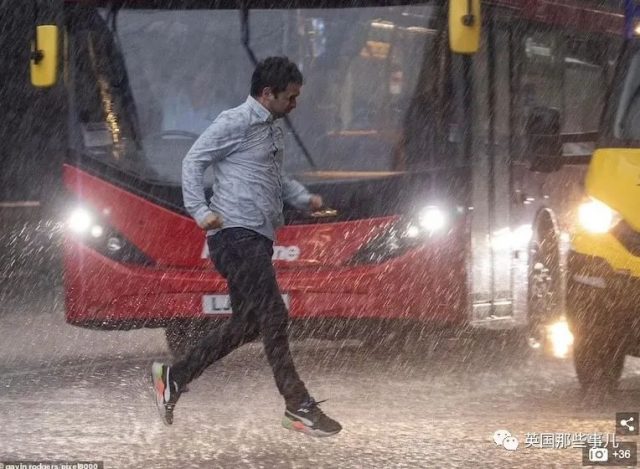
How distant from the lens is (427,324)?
11242 mm

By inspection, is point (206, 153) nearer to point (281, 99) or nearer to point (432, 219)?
point (281, 99)

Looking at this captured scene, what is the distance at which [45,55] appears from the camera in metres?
11.1

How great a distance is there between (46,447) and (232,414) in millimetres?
1354

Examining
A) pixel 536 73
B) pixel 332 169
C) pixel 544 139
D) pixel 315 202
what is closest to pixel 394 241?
pixel 332 169

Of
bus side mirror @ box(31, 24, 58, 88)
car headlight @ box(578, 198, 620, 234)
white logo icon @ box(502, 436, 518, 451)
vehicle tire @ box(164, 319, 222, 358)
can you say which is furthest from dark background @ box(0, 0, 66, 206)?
white logo icon @ box(502, 436, 518, 451)

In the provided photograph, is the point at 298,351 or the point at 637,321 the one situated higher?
the point at 298,351

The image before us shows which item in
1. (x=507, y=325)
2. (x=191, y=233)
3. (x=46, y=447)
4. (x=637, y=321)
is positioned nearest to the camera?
(x=46, y=447)

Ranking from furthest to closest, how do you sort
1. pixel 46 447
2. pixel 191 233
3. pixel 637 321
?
1. pixel 191 233
2. pixel 637 321
3. pixel 46 447

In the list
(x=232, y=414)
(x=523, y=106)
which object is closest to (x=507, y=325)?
(x=523, y=106)

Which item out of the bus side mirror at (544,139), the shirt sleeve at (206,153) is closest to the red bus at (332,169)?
the bus side mirror at (544,139)

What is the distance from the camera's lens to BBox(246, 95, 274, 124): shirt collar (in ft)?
27.7

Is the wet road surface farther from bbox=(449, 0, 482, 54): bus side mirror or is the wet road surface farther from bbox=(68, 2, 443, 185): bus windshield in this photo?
bbox=(449, 0, 482, 54): bus side mirror

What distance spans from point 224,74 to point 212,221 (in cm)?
337

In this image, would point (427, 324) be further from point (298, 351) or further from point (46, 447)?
point (46, 447)
